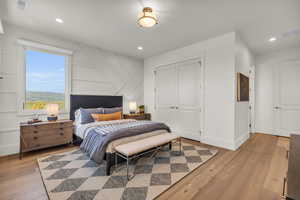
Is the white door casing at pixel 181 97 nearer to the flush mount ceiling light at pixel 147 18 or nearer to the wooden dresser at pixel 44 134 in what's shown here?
the flush mount ceiling light at pixel 147 18

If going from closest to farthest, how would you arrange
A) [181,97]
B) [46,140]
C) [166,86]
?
[46,140]
[181,97]
[166,86]

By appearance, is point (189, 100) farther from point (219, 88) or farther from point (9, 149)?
point (9, 149)

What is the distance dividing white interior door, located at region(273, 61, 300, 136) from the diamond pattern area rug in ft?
10.0

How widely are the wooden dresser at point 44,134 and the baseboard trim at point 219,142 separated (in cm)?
338

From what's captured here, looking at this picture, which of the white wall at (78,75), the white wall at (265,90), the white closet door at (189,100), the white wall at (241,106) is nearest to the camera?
the white wall at (78,75)

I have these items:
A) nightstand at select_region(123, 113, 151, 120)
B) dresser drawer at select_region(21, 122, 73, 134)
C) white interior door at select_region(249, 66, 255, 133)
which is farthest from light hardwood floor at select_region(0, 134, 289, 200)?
nightstand at select_region(123, 113, 151, 120)

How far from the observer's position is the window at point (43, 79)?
311 centimetres

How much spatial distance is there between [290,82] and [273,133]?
1.66 m

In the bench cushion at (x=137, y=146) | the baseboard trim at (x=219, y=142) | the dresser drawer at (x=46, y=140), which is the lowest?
the baseboard trim at (x=219, y=142)

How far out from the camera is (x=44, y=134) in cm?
291

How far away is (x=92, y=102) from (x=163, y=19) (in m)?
2.86

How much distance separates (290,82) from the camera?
407cm

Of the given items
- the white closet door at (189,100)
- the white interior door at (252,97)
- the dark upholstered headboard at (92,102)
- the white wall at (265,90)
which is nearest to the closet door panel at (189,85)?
the white closet door at (189,100)

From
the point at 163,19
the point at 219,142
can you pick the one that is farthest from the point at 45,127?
the point at 219,142
